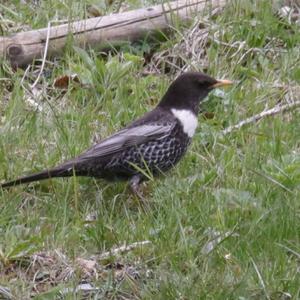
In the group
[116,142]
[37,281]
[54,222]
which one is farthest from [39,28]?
[37,281]

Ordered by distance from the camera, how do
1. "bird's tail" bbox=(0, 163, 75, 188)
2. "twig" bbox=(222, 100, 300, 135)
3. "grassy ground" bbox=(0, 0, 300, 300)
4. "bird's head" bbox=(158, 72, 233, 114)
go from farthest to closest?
"twig" bbox=(222, 100, 300, 135)
"bird's head" bbox=(158, 72, 233, 114)
"bird's tail" bbox=(0, 163, 75, 188)
"grassy ground" bbox=(0, 0, 300, 300)

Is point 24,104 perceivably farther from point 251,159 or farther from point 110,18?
point 251,159

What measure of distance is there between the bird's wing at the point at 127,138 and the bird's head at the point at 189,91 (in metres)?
0.22

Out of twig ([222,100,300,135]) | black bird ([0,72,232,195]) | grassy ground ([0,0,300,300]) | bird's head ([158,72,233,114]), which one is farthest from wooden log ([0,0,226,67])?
black bird ([0,72,232,195])

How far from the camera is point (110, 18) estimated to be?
784 cm

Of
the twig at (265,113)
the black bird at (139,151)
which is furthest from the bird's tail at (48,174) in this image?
the twig at (265,113)

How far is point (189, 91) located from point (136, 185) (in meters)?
0.69

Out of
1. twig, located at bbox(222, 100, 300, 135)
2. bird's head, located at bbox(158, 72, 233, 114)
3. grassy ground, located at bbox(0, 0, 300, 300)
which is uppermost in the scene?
bird's head, located at bbox(158, 72, 233, 114)

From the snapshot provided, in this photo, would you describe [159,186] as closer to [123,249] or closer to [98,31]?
[123,249]

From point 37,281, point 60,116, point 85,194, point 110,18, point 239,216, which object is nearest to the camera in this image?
point 37,281

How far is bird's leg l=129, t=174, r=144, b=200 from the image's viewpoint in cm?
624

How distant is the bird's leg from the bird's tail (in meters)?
0.33

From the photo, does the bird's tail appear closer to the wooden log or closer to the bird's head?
the bird's head

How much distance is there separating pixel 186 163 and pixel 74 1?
2093mm
